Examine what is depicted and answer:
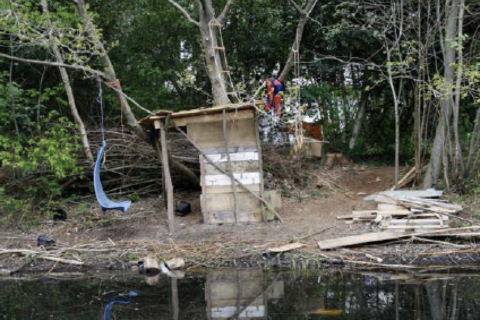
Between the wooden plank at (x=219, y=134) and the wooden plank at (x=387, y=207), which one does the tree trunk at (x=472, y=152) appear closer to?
the wooden plank at (x=387, y=207)

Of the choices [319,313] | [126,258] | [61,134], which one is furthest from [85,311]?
[61,134]

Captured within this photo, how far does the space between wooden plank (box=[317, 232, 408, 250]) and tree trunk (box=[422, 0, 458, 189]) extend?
2.65 metres

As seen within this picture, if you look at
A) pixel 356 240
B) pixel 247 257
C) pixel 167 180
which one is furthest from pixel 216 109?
pixel 356 240

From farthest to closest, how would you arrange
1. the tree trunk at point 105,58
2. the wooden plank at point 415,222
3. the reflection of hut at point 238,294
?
1. the tree trunk at point 105,58
2. the wooden plank at point 415,222
3. the reflection of hut at point 238,294

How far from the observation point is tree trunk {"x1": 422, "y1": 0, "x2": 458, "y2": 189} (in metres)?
9.62

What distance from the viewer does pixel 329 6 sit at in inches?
489

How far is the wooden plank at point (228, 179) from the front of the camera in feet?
29.9

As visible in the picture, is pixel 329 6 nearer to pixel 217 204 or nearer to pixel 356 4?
pixel 356 4

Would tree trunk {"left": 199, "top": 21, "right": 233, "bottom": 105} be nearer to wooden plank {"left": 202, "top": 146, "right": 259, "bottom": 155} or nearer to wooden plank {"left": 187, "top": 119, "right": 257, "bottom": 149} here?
wooden plank {"left": 187, "top": 119, "right": 257, "bottom": 149}

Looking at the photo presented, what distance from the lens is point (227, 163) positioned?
358 inches

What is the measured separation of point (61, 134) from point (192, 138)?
8.55 feet

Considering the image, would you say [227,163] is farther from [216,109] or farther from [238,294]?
[238,294]

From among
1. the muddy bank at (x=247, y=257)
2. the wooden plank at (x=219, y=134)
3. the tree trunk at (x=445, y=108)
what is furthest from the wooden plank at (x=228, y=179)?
the tree trunk at (x=445, y=108)

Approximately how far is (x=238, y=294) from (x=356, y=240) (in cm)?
230
